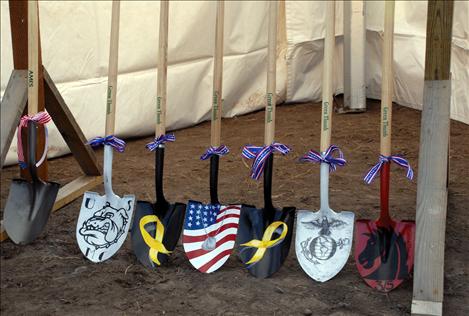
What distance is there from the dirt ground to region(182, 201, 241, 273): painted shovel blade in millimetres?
60

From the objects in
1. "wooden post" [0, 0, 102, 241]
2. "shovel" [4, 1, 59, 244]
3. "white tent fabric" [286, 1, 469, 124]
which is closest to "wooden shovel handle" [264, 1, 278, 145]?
"shovel" [4, 1, 59, 244]

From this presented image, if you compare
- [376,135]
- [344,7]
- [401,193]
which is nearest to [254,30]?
[344,7]

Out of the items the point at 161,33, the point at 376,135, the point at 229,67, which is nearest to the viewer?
the point at 161,33

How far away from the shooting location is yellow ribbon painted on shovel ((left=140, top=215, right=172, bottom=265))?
2793 millimetres

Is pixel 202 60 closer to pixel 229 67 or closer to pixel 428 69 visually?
pixel 229 67

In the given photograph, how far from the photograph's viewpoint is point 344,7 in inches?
193

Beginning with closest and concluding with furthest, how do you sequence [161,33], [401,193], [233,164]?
[161,33] → [401,193] → [233,164]

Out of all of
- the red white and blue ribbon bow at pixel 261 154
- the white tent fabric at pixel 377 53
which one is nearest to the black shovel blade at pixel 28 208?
the red white and blue ribbon bow at pixel 261 154

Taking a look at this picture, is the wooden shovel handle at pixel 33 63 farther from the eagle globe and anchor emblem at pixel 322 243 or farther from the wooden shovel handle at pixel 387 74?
the wooden shovel handle at pixel 387 74

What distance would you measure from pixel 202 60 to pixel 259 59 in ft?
1.38

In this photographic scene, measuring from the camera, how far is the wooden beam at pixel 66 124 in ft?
10.7

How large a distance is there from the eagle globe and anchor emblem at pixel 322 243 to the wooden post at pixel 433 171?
297 mm

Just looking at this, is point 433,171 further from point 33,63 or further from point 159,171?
point 33,63

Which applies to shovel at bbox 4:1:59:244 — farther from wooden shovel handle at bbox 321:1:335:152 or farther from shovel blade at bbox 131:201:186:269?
wooden shovel handle at bbox 321:1:335:152
